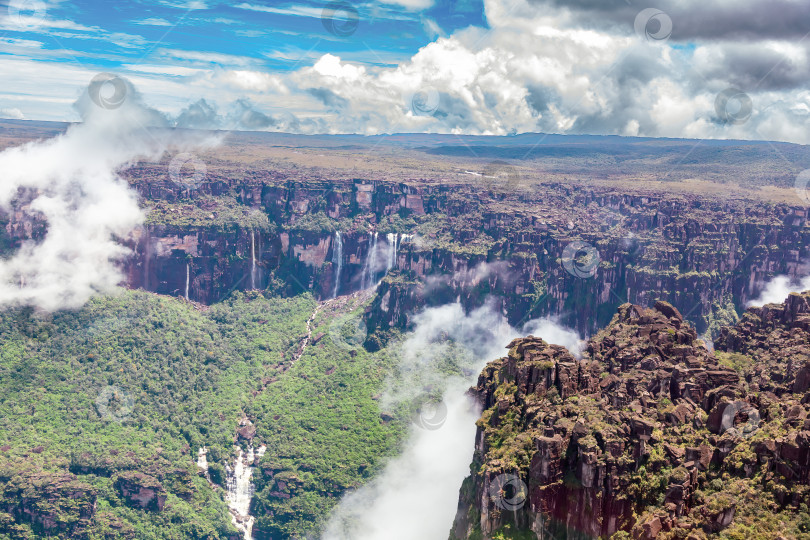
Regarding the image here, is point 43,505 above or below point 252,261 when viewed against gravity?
below

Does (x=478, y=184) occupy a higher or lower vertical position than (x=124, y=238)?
higher

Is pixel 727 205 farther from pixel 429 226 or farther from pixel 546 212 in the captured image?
pixel 429 226

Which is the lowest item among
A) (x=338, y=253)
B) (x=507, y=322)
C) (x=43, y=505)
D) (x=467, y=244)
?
(x=43, y=505)

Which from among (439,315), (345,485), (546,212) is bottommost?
(345,485)

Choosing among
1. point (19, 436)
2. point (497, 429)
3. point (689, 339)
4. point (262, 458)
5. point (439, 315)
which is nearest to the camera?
point (497, 429)

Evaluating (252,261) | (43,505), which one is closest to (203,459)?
(43,505)

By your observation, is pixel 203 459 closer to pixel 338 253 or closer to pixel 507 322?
pixel 507 322

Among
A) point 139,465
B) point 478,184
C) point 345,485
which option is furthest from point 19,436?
point 478,184
